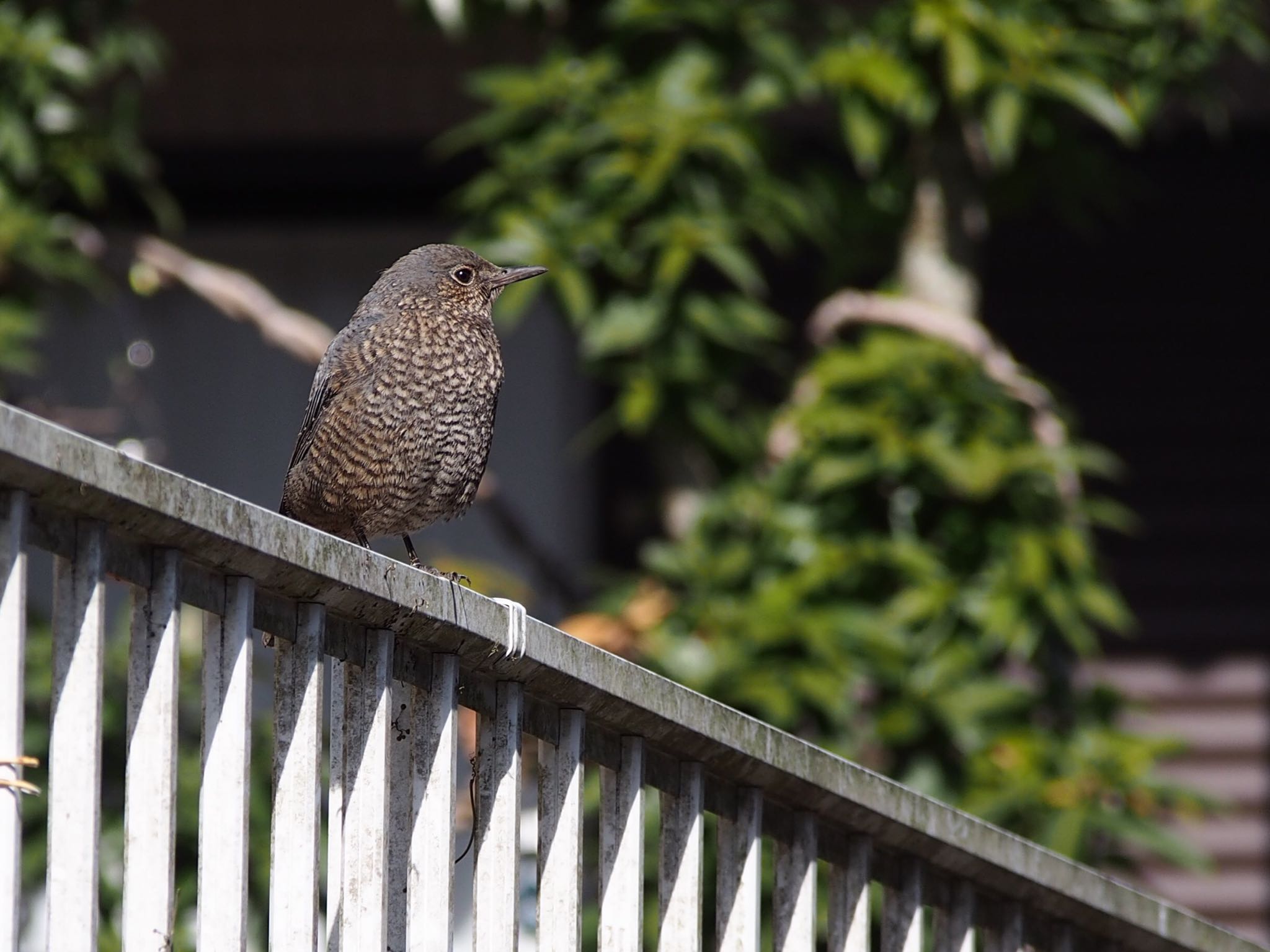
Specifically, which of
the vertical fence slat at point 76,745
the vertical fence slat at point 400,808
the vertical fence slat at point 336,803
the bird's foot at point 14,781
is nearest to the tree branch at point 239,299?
the vertical fence slat at point 400,808

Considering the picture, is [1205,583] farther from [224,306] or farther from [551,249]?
[224,306]

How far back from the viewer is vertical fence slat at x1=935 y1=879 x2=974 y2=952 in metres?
2.79

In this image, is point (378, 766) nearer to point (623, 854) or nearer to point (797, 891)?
point (623, 854)

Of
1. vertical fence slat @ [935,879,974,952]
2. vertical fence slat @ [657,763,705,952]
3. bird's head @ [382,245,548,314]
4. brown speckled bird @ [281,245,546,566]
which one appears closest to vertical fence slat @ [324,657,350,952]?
vertical fence slat @ [657,763,705,952]

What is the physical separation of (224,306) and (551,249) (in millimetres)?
904

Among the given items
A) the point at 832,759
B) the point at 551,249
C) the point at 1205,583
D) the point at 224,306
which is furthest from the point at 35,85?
the point at 1205,583

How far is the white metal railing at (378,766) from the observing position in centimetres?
157

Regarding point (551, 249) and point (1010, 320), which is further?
point (1010, 320)

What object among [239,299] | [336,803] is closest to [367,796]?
[336,803]

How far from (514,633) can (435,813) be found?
204 millimetres

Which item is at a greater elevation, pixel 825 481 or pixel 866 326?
pixel 866 326

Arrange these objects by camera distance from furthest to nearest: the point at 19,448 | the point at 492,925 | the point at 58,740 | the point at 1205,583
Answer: the point at 1205,583, the point at 492,925, the point at 58,740, the point at 19,448

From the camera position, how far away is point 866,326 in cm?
518

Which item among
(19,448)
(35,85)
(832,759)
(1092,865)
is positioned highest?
(35,85)
